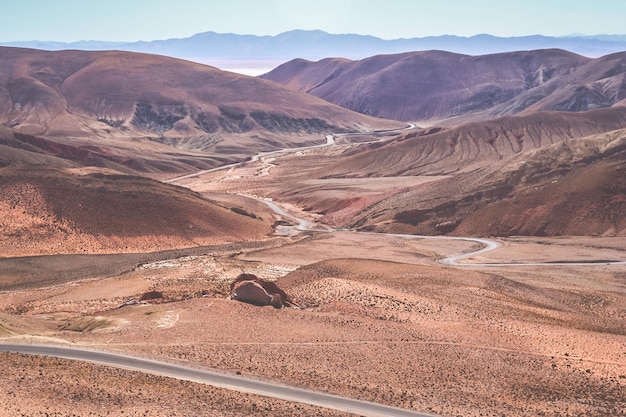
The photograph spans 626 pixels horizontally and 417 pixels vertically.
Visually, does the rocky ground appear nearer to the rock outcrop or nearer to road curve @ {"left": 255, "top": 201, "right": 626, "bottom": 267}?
the rock outcrop

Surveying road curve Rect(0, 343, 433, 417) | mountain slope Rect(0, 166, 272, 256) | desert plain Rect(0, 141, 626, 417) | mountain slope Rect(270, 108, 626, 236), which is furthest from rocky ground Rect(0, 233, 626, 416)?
mountain slope Rect(270, 108, 626, 236)

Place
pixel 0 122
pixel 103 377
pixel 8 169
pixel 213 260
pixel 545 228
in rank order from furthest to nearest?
pixel 0 122 → pixel 545 228 → pixel 8 169 → pixel 213 260 → pixel 103 377

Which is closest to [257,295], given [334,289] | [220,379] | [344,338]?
[334,289]

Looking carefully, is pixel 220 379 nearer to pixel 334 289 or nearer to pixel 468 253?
pixel 334 289

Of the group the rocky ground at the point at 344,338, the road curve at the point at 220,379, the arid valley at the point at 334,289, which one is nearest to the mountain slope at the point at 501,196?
the arid valley at the point at 334,289

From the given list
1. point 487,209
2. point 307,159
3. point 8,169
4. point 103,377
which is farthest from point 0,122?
point 103,377

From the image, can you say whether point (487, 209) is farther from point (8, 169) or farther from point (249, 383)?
point (249, 383)

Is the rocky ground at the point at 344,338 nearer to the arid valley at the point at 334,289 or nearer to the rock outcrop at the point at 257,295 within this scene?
the arid valley at the point at 334,289
